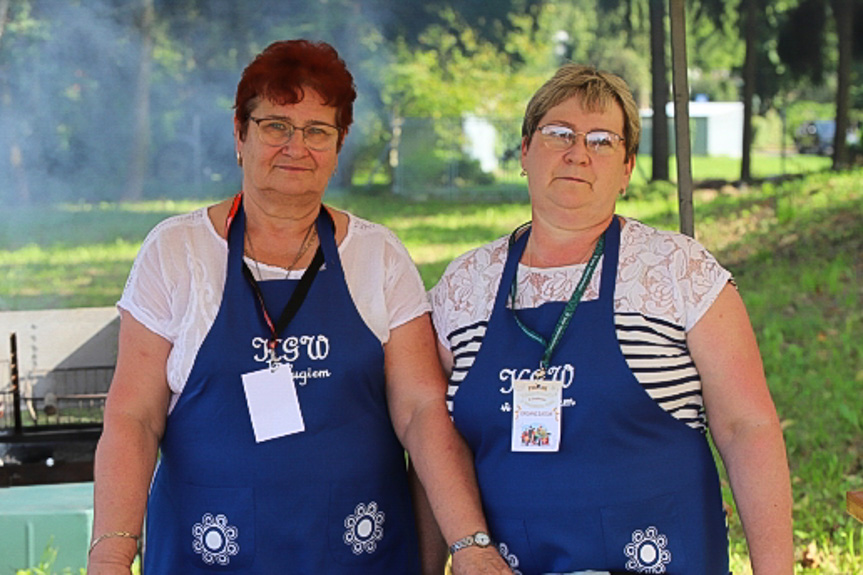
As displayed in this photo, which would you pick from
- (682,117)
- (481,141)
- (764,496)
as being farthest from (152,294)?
(481,141)

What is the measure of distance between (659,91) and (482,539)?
762 centimetres

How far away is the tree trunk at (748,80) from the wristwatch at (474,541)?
878cm

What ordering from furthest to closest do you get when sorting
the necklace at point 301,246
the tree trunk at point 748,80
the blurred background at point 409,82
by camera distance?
the tree trunk at point 748,80
the blurred background at point 409,82
the necklace at point 301,246

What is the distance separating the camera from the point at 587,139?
5.98 ft

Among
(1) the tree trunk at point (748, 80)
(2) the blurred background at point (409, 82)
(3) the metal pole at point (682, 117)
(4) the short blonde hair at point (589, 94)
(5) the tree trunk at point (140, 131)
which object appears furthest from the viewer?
(1) the tree trunk at point (748, 80)

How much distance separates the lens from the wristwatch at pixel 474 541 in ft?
5.92

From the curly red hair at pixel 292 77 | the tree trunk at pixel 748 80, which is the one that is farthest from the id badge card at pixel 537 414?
the tree trunk at pixel 748 80

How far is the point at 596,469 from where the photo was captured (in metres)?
1.75

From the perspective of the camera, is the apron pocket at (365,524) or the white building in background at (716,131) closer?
the apron pocket at (365,524)

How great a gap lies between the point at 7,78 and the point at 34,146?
27.2 inches

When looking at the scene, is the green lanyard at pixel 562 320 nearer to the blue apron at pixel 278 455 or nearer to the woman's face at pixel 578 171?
the woman's face at pixel 578 171

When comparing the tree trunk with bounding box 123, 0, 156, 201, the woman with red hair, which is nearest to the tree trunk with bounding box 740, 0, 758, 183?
the tree trunk with bounding box 123, 0, 156, 201

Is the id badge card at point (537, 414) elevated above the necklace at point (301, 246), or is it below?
below

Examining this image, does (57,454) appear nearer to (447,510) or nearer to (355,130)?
(447,510)
